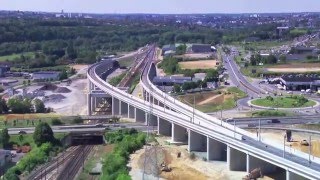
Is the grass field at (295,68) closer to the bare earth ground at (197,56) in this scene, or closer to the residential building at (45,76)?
the bare earth ground at (197,56)

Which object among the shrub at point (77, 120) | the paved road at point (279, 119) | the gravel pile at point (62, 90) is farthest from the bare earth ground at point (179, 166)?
the gravel pile at point (62, 90)

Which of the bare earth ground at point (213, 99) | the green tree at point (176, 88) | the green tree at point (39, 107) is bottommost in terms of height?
the green tree at point (39, 107)

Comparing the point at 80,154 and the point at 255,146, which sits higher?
the point at 255,146

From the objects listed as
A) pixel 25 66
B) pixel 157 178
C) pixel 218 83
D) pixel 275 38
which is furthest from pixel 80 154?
pixel 275 38

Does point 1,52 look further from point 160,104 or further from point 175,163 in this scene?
point 175,163

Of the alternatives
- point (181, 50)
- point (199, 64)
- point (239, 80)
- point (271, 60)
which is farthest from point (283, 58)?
point (181, 50)

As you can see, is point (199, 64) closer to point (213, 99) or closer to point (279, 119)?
point (213, 99)
